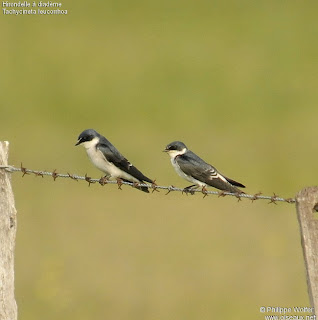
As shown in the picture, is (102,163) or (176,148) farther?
(102,163)

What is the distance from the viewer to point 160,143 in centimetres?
1870

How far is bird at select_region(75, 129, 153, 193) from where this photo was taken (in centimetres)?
904

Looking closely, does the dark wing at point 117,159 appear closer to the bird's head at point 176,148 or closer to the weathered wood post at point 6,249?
the bird's head at point 176,148

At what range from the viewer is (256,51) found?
27.0 metres

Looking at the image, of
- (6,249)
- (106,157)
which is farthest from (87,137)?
(6,249)

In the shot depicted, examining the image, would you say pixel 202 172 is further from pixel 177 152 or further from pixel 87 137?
pixel 87 137

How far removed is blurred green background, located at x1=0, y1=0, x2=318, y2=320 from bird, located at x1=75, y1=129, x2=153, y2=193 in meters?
1.41

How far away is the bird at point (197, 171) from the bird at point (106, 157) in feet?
1.30

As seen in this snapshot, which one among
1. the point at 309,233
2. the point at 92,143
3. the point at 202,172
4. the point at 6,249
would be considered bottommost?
the point at 309,233

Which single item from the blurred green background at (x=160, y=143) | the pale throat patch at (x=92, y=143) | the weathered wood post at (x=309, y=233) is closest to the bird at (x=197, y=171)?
the pale throat patch at (x=92, y=143)

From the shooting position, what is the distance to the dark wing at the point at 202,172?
822cm

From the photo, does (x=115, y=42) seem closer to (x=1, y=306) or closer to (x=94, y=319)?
(x=94, y=319)

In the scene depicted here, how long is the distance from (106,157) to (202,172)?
1.02 metres

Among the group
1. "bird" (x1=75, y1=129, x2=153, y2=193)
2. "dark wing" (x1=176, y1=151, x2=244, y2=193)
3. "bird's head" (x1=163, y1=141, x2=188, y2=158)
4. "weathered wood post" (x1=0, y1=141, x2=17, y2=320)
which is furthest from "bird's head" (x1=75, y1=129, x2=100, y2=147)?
"weathered wood post" (x1=0, y1=141, x2=17, y2=320)
